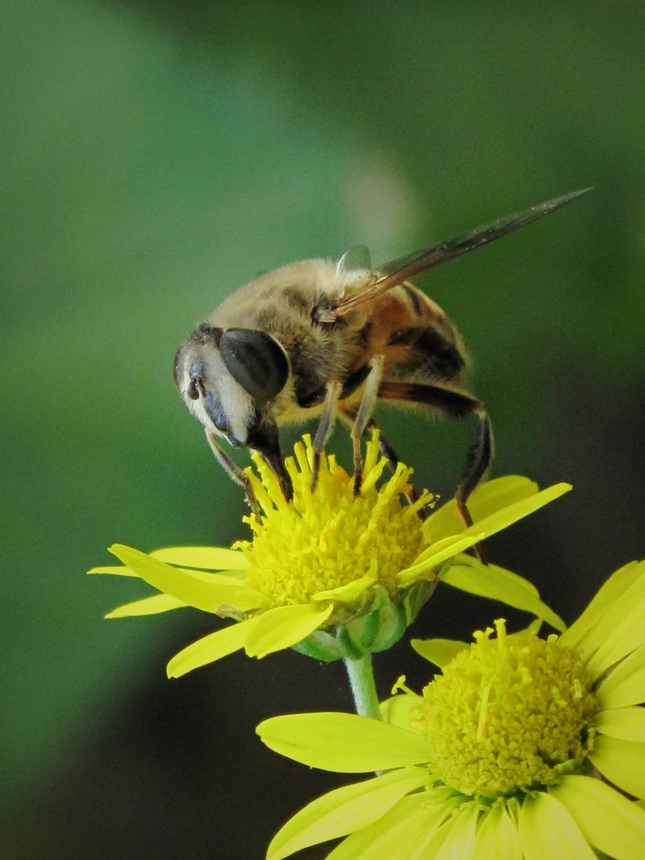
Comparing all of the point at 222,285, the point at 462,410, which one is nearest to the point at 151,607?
the point at 462,410

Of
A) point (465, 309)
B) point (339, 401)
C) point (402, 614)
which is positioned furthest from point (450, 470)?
point (402, 614)

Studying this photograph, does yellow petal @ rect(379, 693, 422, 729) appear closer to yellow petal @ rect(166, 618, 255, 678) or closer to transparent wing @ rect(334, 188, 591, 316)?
yellow petal @ rect(166, 618, 255, 678)

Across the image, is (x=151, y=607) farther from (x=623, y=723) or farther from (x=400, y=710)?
(x=623, y=723)

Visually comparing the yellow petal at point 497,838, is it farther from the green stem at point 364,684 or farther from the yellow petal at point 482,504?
the yellow petal at point 482,504

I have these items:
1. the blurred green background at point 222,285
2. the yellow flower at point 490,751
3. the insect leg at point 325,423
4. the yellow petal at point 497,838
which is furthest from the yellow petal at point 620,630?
the blurred green background at point 222,285

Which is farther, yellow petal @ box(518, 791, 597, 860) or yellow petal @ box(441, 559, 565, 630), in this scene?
yellow petal @ box(441, 559, 565, 630)

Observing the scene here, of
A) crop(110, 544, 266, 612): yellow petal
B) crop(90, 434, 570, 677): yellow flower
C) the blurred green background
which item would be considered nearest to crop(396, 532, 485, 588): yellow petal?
crop(90, 434, 570, 677): yellow flower
